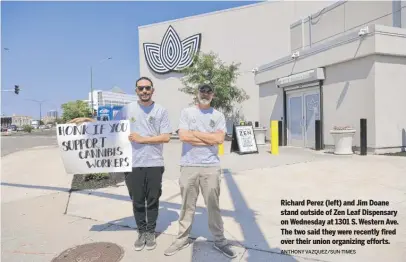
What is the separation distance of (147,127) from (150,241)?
4.36 feet

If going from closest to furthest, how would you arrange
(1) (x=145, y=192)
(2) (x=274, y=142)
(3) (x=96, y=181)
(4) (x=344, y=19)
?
(1) (x=145, y=192)
(3) (x=96, y=181)
(2) (x=274, y=142)
(4) (x=344, y=19)

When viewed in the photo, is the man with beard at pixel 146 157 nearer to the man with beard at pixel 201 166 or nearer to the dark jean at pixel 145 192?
the dark jean at pixel 145 192

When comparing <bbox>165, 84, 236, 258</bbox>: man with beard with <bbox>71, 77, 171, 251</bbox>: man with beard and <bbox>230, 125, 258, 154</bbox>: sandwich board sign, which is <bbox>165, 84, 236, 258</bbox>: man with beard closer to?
<bbox>71, 77, 171, 251</bbox>: man with beard

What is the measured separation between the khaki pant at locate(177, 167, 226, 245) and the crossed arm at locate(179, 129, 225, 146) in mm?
286

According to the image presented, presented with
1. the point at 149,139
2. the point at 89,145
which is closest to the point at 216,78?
the point at 89,145

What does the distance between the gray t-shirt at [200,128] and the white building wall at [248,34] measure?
20.6 metres

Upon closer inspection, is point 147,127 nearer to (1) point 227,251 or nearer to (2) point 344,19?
(1) point 227,251

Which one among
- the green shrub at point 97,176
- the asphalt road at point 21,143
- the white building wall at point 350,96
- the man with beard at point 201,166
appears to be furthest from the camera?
the asphalt road at point 21,143

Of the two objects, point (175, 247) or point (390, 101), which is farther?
point (390, 101)

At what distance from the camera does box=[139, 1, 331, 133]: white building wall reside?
23.2 metres

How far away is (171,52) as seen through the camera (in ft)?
89.7

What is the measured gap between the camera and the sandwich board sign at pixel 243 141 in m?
11.3

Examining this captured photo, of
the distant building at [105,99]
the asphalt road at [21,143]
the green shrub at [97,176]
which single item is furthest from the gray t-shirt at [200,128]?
the distant building at [105,99]

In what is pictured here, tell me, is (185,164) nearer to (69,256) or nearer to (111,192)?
(69,256)
